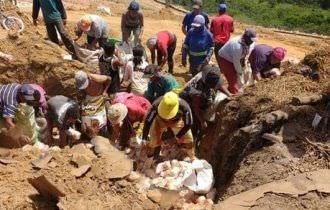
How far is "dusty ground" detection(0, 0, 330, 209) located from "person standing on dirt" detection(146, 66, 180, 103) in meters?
0.90

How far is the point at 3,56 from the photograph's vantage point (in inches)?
359

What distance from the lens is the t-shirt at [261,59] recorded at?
8.05m

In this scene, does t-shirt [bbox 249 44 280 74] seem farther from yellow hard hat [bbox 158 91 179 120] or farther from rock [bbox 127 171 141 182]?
rock [bbox 127 171 141 182]

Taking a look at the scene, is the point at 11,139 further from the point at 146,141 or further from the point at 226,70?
the point at 226,70

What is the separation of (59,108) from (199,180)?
207cm

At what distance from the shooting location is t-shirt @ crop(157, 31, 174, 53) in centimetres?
920

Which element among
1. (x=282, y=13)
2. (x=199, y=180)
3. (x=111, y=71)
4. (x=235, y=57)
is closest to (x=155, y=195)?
(x=199, y=180)

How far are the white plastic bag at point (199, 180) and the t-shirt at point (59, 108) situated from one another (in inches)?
72.3

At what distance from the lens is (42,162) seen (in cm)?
630

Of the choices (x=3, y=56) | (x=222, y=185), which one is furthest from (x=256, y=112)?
(x=3, y=56)

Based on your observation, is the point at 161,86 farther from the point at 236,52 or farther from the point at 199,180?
the point at 199,180

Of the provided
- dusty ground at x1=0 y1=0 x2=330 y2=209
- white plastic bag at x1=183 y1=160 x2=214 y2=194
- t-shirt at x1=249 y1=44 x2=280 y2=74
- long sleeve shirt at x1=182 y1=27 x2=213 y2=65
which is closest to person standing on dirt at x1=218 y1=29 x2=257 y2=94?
t-shirt at x1=249 y1=44 x2=280 y2=74

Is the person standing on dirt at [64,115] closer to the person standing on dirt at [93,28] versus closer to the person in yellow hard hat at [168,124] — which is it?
the person in yellow hard hat at [168,124]

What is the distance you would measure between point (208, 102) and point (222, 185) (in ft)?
3.88
